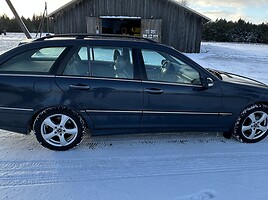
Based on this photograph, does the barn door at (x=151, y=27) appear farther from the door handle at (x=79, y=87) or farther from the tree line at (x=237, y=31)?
the tree line at (x=237, y=31)

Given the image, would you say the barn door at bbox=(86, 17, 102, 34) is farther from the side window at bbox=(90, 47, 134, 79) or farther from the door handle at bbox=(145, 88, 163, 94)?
the door handle at bbox=(145, 88, 163, 94)

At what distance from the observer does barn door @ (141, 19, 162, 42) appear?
17.7m

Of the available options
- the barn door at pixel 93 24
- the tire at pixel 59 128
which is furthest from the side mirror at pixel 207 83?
the barn door at pixel 93 24

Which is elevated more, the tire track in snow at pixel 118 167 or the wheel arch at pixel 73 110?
the wheel arch at pixel 73 110

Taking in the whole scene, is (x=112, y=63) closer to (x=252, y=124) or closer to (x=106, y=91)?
(x=106, y=91)

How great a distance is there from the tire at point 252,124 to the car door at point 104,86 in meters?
1.65

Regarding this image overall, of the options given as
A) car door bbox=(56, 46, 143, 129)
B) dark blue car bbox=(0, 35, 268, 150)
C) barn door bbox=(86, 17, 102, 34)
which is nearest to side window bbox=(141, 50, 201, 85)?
dark blue car bbox=(0, 35, 268, 150)

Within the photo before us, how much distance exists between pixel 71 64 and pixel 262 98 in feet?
9.67

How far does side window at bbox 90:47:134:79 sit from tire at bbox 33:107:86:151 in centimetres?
70

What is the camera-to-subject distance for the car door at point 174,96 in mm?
3492

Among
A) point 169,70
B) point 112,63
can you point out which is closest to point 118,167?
point 112,63

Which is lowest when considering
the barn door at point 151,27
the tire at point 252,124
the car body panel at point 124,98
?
the tire at point 252,124

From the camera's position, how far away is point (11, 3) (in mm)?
14594

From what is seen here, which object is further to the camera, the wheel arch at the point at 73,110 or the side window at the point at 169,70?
the side window at the point at 169,70
